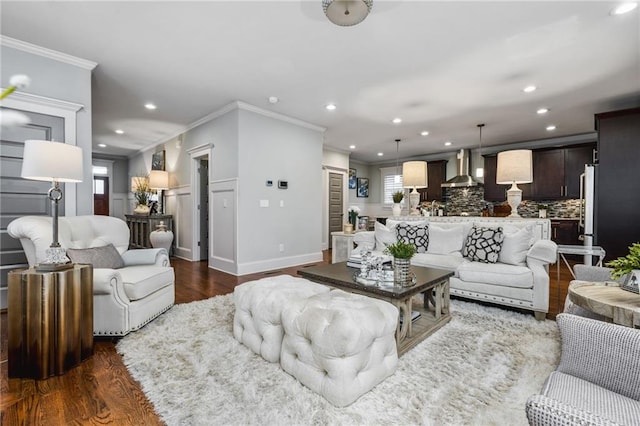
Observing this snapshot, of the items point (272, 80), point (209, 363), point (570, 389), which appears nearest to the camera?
point (570, 389)

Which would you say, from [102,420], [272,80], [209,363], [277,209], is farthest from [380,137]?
[102,420]

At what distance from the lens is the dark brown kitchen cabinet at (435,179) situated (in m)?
8.05

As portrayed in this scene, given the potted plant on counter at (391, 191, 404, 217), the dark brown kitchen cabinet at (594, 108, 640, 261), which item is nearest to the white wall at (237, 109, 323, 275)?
the potted plant on counter at (391, 191, 404, 217)

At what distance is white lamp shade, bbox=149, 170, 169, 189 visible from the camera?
20.9 feet

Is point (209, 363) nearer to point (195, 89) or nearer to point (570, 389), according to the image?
point (570, 389)

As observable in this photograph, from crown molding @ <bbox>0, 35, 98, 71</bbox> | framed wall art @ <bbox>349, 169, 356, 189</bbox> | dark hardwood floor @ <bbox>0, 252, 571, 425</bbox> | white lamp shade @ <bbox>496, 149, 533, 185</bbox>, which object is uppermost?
crown molding @ <bbox>0, 35, 98, 71</bbox>

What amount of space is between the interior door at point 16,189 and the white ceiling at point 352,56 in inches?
32.7

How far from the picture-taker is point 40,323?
181 cm

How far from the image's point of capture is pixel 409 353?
212cm

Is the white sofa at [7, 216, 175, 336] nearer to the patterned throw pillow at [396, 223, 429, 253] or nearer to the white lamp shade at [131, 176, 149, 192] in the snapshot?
the patterned throw pillow at [396, 223, 429, 253]

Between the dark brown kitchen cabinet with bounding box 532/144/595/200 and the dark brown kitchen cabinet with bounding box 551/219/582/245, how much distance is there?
576mm

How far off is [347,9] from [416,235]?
276cm

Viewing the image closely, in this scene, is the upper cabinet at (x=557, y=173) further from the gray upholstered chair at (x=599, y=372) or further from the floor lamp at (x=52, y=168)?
the floor lamp at (x=52, y=168)

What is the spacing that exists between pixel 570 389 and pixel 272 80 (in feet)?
12.6
